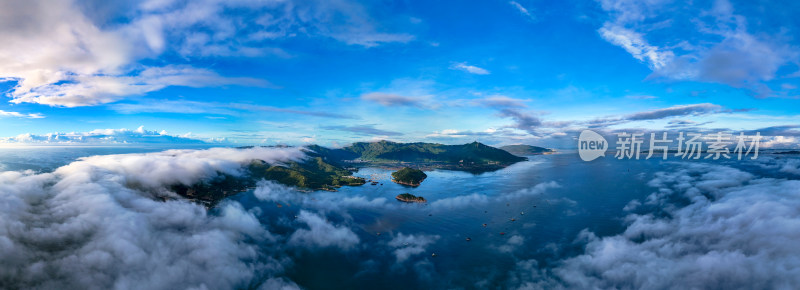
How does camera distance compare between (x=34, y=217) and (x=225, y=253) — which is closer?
(x=225, y=253)

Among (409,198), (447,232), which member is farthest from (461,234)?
(409,198)

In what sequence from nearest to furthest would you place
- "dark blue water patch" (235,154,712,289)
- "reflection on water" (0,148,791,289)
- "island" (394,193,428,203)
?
1. "dark blue water patch" (235,154,712,289)
2. "reflection on water" (0,148,791,289)
3. "island" (394,193,428,203)

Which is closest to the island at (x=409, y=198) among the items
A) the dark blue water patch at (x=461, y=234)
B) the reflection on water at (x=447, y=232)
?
the reflection on water at (x=447, y=232)

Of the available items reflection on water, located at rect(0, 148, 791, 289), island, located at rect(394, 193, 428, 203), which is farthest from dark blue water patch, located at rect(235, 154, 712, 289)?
island, located at rect(394, 193, 428, 203)

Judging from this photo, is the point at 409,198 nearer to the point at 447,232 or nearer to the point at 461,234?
the point at 447,232

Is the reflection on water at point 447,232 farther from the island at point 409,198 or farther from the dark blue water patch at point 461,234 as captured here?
the island at point 409,198

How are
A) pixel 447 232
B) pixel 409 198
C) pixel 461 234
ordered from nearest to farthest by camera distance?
pixel 461 234 < pixel 447 232 < pixel 409 198

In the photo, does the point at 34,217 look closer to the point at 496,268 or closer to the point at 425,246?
the point at 425,246

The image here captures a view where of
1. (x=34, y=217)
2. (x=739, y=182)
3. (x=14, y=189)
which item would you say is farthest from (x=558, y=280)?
(x=14, y=189)

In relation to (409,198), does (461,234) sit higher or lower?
lower

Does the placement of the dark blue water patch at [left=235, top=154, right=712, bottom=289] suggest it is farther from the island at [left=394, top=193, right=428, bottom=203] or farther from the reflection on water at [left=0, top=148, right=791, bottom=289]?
the island at [left=394, top=193, right=428, bottom=203]

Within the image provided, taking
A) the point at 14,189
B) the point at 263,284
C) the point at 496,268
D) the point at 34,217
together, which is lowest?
the point at 263,284
